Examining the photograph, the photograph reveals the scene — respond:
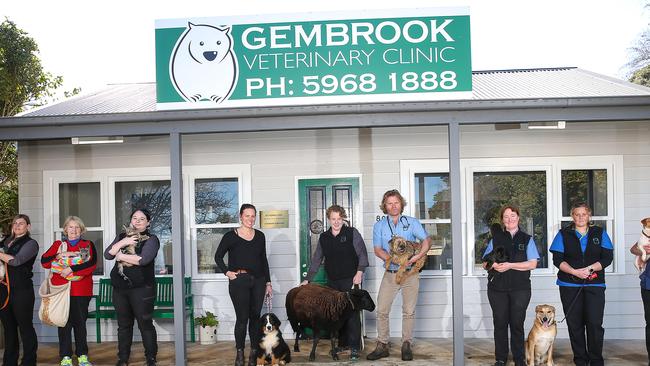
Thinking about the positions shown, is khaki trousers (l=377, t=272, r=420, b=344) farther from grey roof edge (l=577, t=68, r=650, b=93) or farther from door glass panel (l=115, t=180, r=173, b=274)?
grey roof edge (l=577, t=68, r=650, b=93)

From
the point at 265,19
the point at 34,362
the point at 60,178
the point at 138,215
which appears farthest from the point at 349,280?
the point at 60,178

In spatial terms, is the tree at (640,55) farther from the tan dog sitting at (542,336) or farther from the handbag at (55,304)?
the handbag at (55,304)

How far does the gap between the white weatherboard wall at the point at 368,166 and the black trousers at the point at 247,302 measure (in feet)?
6.42

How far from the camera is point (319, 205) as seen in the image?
8.61 m

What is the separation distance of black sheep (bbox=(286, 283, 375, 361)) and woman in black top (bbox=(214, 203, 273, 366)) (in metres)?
0.43

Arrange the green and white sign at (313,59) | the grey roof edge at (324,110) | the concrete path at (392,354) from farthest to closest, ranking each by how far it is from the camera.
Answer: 1. the concrete path at (392,354)
2. the green and white sign at (313,59)
3. the grey roof edge at (324,110)

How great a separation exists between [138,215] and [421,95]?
2.71 meters

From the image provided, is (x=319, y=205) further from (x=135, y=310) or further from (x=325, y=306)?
(x=135, y=310)

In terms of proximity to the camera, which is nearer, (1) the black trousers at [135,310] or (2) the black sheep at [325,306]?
(1) the black trousers at [135,310]

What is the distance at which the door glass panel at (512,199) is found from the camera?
8.43 meters

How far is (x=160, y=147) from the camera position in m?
8.83

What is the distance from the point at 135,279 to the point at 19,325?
4.23ft

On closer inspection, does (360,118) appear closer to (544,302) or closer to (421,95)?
(421,95)

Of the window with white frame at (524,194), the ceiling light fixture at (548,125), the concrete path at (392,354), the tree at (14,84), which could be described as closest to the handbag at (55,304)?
the concrete path at (392,354)
